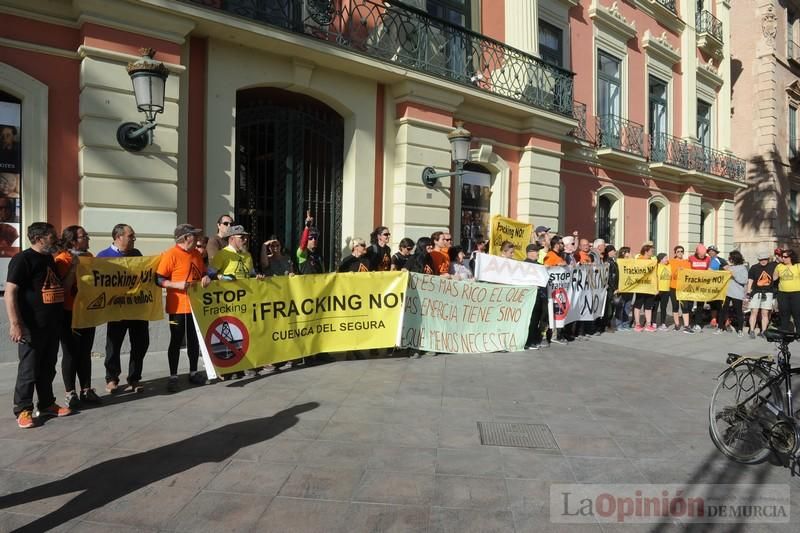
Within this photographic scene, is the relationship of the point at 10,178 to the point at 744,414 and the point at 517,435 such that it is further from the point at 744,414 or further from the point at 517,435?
the point at 744,414

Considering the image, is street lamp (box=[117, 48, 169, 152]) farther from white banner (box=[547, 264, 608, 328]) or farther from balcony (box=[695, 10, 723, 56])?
balcony (box=[695, 10, 723, 56])

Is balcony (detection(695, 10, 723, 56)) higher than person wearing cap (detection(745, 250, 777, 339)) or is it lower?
higher

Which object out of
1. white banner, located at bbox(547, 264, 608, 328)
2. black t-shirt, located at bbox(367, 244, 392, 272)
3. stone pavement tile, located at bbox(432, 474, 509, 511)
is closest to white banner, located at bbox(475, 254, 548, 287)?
white banner, located at bbox(547, 264, 608, 328)

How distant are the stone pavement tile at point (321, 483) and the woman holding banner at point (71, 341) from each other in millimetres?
2742

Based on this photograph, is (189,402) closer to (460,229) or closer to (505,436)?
(505,436)

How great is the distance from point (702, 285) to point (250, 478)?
1052 centimetres

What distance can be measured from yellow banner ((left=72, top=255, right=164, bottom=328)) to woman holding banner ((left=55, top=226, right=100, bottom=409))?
0.26 feet

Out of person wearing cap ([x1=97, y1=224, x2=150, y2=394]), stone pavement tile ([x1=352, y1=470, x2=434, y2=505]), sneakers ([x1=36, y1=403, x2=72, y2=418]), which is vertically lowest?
stone pavement tile ([x1=352, y1=470, x2=434, y2=505])

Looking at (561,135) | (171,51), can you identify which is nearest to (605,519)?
(171,51)

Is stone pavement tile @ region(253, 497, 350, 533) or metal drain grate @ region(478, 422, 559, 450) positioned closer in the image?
stone pavement tile @ region(253, 497, 350, 533)

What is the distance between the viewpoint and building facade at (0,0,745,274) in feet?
24.6

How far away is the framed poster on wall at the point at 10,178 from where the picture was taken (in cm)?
733

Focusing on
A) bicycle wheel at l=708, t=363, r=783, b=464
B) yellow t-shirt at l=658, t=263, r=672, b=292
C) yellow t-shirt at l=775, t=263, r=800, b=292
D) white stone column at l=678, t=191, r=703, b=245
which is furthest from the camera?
white stone column at l=678, t=191, r=703, b=245

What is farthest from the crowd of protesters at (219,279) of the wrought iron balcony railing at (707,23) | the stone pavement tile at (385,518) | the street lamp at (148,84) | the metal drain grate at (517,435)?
the wrought iron balcony railing at (707,23)
